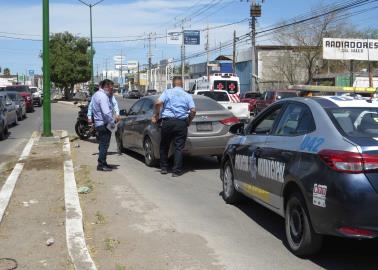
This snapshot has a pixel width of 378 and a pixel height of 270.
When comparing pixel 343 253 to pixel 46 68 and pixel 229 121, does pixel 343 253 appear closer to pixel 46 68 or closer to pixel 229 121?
pixel 229 121

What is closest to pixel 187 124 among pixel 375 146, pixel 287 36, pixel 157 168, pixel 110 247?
pixel 157 168

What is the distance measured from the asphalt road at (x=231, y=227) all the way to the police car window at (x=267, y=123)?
116 cm

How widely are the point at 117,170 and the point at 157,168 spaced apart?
2.77ft

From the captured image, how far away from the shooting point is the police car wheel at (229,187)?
25.9 feet

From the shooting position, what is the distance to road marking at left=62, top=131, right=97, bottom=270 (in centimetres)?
538

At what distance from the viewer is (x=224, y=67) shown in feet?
223

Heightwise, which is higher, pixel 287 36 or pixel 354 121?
pixel 287 36

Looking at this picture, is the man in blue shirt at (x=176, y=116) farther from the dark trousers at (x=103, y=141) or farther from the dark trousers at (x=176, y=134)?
the dark trousers at (x=103, y=141)

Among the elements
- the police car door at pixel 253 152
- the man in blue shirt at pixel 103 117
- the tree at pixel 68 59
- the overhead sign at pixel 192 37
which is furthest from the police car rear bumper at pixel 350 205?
the overhead sign at pixel 192 37

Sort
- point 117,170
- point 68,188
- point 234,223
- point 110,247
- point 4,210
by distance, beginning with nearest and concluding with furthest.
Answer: point 110,247
point 234,223
point 4,210
point 68,188
point 117,170

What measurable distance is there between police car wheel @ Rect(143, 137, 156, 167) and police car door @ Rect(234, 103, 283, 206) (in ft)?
14.2

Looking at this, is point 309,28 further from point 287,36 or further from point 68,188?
point 68,188

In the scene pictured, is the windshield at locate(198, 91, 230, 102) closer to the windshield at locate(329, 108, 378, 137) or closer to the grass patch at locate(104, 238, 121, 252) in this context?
the grass patch at locate(104, 238, 121, 252)

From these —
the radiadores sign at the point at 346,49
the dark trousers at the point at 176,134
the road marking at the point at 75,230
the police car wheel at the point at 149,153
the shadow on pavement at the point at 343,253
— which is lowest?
the shadow on pavement at the point at 343,253
